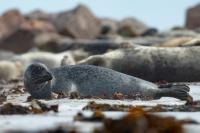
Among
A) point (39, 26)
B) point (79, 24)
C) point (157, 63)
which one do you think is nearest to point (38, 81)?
point (157, 63)

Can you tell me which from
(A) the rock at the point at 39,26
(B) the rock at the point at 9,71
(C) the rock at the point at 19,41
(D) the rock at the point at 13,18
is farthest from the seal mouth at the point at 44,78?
(D) the rock at the point at 13,18

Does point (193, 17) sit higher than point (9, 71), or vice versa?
point (193, 17)

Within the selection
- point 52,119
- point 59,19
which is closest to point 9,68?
point 52,119

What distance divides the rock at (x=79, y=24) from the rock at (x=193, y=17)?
5.61 meters

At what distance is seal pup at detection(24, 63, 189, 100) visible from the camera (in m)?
7.92

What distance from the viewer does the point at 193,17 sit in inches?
1662

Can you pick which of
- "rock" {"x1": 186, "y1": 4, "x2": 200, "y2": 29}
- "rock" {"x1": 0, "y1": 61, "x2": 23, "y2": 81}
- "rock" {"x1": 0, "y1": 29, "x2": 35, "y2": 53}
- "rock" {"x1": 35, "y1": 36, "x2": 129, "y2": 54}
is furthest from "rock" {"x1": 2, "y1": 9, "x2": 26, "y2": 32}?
Result: "rock" {"x1": 0, "y1": 61, "x2": 23, "y2": 81}

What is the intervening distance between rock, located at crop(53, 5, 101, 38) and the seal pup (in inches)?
1179

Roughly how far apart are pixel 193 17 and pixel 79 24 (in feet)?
24.9

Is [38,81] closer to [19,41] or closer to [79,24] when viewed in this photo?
[79,24]

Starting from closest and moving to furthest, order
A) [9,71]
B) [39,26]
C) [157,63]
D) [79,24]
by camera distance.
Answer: [157,63]
[9,71]
[79,24]
[39,26]

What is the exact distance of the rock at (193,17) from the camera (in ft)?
136

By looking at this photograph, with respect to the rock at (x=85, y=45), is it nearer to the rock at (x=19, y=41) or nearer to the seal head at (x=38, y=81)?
the rock at (x=19, y=41)

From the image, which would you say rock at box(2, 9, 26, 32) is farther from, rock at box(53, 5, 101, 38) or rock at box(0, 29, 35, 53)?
rock at box(0, 29, 35, 53)
